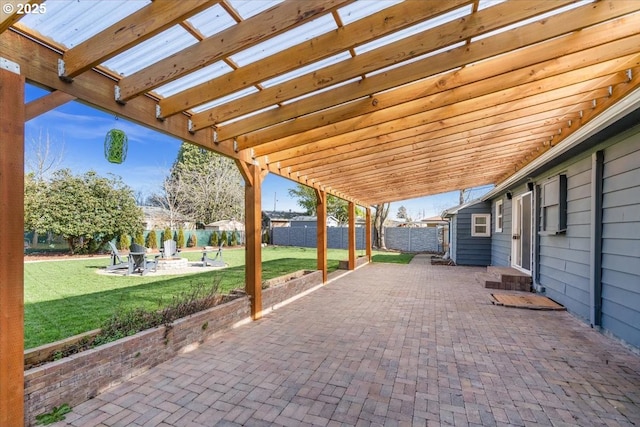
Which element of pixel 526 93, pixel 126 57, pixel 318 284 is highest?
pixel 526 93

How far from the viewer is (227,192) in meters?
26.0

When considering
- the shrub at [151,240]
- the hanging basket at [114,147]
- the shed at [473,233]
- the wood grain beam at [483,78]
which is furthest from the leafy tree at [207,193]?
the wood grain beam at [483,78]

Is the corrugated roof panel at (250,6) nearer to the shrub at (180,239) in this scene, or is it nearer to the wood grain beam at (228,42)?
the wood grain beam at (228,42)

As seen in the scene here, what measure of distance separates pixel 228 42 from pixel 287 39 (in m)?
0.47

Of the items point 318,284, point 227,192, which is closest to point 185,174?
point 227,192

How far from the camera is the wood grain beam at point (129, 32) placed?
1.90m

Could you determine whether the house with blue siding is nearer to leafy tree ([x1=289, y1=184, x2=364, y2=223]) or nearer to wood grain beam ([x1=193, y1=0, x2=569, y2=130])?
wood grain beam ([x1=193, y1=0, x2=569, y2=130])

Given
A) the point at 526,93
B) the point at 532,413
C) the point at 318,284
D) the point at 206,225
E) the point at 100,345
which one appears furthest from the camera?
the point at 206,225

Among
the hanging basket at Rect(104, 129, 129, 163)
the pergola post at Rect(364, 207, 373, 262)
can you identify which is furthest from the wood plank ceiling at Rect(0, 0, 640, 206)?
the pergola post at Rect(364, 207, 373, 262)

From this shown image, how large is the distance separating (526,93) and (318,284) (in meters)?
5.48

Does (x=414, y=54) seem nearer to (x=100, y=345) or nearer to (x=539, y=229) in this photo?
(x=100, y=345)

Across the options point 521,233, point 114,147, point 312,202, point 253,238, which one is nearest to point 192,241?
point 312,202

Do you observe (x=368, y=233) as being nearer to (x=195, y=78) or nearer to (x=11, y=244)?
(x=195, y=78)

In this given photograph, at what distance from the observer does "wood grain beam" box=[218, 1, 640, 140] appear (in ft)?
7.85
